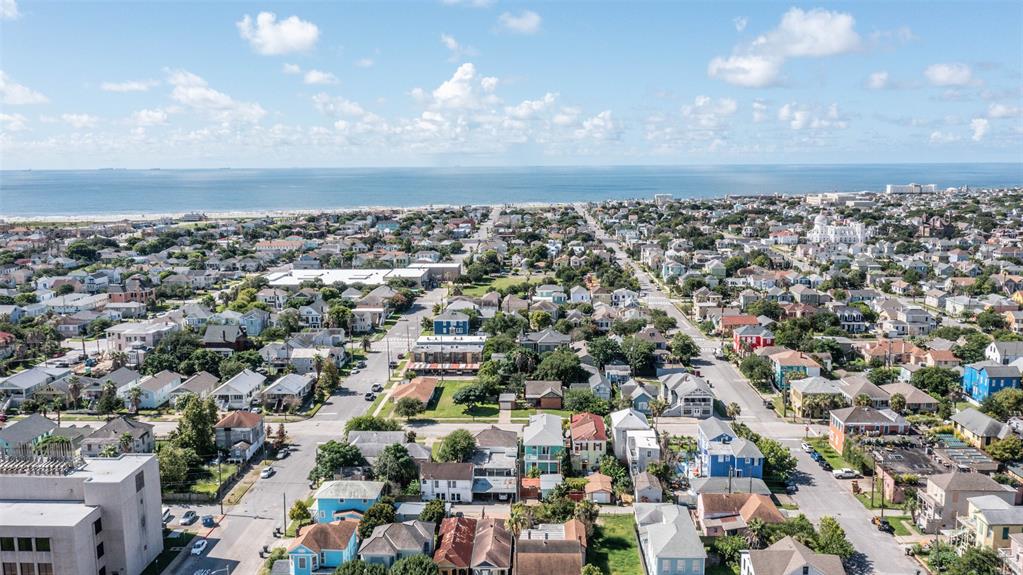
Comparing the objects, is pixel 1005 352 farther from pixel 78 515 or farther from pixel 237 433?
pixel 78 515

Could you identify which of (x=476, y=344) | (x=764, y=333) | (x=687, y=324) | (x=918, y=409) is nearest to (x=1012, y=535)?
(x=918, y=409)

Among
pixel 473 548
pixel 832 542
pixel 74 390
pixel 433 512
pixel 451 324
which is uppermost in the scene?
pixel 451 324

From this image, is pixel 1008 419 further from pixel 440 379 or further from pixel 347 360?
pixel 347 360

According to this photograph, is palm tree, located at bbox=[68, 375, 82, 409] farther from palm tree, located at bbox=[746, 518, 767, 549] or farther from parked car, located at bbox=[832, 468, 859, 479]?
parked car, located at bbox=[832, 468, 859, 479]

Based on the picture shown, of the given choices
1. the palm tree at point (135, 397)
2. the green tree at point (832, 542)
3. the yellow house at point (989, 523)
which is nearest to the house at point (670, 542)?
the green tree at point (832, 542)

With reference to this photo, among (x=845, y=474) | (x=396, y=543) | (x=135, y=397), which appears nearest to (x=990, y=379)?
(x=845, y=474)

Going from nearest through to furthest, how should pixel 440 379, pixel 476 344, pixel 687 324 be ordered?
pixel 440 379
pixel 476 344
pixel 687 324
